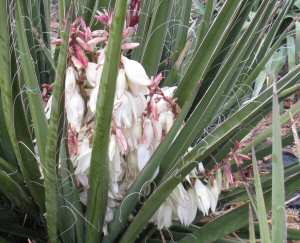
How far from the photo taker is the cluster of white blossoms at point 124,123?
34.1 inches

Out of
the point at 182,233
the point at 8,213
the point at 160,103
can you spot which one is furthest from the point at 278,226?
the point at 8,213

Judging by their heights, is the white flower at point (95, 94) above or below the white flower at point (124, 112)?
above

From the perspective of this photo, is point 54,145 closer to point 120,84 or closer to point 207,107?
point 120,84

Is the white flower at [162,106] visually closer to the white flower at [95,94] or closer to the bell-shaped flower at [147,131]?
the bell-shaped flower at [147,131]

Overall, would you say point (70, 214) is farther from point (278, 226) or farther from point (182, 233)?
point (278, 226)

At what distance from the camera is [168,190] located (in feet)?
2.93

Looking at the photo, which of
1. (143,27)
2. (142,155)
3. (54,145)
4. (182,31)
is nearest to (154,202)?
(142,155)

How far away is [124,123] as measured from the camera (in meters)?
0.90

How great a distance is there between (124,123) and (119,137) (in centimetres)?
3

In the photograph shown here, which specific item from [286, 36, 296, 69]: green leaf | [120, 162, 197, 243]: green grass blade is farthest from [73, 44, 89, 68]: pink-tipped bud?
[286, 36, 296, 69]: green leaf

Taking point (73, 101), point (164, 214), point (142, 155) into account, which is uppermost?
point (73, 101)

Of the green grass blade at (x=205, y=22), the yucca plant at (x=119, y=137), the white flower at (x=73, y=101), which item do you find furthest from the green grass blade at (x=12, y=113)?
the green grass blade at (x=205, y=22)

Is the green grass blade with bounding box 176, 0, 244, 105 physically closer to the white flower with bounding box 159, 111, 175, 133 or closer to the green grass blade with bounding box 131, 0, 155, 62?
the white flower with bounding box 159, 111, 175, 133

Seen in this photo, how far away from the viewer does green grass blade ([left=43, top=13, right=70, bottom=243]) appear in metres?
0.77
